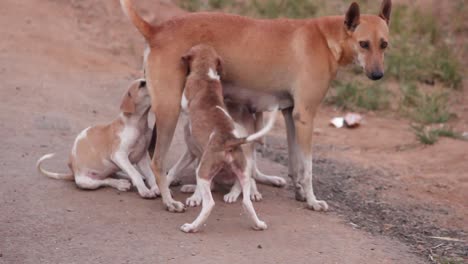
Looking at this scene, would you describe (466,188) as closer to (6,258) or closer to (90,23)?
(6,258)

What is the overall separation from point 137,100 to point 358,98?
493 centimetres

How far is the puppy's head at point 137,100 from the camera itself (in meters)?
7.35

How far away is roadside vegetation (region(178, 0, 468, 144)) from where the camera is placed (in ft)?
37.4

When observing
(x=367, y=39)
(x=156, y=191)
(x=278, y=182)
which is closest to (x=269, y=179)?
(x=278, y=182)

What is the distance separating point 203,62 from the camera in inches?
273

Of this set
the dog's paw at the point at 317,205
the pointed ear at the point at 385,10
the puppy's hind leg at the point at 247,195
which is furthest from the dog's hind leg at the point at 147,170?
the pointed ear at the point at 385,10

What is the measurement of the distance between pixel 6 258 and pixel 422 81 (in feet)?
26.2

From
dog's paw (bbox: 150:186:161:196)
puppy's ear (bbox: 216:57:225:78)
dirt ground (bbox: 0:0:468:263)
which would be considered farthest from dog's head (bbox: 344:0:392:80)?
dog's paw (bbox: 150:186:161:196)

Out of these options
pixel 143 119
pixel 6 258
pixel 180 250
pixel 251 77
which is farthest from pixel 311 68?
→ pixel 6 258

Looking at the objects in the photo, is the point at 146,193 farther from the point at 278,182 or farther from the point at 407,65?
the point at 407,65

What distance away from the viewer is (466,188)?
8469 mm

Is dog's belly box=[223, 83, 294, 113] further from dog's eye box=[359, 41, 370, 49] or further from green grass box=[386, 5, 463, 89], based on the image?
green grass box=[386, 5, 463, 89]

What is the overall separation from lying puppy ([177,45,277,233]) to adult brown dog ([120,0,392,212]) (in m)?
0.18

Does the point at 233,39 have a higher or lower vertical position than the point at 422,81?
higher
